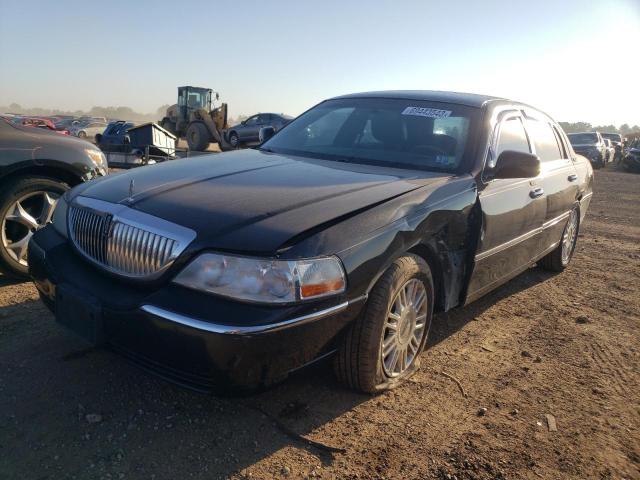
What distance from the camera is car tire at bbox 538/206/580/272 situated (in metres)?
5.36

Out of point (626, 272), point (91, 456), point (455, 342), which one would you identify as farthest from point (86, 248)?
point (626, 272)

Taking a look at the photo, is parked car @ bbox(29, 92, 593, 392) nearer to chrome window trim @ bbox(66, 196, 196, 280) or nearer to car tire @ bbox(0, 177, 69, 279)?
chrome window trim @ bbox(66, 196, 196, 280)

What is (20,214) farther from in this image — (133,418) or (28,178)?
(133,418)

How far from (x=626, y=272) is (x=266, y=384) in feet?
17.0

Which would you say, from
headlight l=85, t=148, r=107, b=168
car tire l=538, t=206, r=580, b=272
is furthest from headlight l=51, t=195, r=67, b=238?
car tire l=538, t=206, r=580, b=272

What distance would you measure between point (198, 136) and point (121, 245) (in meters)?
22.0

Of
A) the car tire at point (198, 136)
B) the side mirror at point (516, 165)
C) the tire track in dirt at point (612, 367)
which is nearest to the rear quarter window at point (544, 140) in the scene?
the side mirror at point (516, 165)

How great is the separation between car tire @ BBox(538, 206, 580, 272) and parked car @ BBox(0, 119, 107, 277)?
4561 mm

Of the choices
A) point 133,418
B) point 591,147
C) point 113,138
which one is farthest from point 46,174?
point 591,147

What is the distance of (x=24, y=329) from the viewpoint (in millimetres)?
3318

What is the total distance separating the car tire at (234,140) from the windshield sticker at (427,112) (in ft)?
68.9

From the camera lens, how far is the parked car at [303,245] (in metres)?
2.11

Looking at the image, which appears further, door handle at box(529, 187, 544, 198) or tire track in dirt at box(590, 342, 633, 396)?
door handle at box(529, 187, 544, 198)

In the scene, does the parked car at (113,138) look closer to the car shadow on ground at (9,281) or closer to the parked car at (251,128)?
the car shadow on ground at (9,281)
